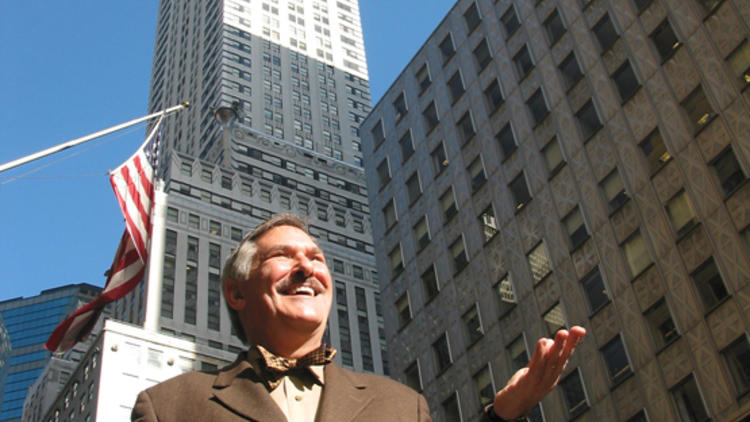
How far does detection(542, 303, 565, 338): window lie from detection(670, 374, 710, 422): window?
21.1 ft

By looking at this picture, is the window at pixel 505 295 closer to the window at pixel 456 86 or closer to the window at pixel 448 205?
the window at pixel 448 205

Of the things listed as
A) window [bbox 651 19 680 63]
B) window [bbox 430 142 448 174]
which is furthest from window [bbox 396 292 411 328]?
window [bbox 651 19 680 63]

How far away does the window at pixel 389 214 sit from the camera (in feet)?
164

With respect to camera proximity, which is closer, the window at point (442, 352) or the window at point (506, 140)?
the window at point (442, 352)

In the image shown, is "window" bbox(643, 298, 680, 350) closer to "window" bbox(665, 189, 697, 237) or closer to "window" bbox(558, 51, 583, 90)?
"window" bbox(665, 189, 697, 237)

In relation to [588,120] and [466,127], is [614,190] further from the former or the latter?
[466,127]

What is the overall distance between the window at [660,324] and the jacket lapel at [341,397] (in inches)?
1041


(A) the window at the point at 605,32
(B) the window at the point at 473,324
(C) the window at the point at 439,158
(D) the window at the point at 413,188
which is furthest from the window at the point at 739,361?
(D) the window at the point at 413,188

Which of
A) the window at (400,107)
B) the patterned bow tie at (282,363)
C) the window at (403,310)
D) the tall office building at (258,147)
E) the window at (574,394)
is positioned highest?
the tall office building at (258,147)

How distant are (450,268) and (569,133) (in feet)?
29.4

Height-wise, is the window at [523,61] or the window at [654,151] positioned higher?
the window at [523,61]

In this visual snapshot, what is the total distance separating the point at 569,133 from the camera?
3831 cm

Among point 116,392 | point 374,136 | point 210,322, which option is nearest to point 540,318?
point 374,136

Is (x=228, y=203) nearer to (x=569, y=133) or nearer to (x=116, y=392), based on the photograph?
(x=116, y=392)
